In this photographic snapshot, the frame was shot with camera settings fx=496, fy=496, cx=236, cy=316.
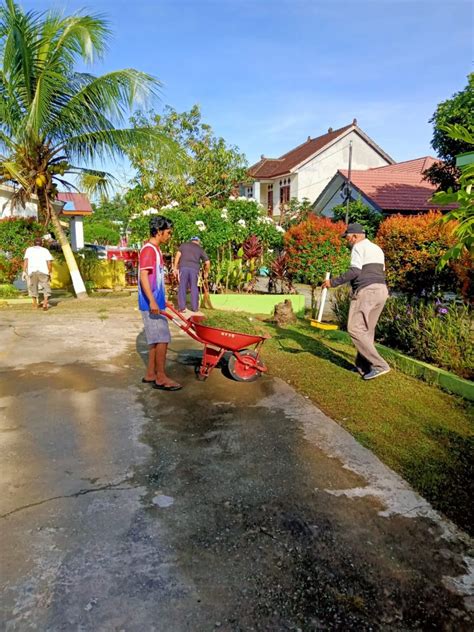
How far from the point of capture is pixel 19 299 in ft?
41.2

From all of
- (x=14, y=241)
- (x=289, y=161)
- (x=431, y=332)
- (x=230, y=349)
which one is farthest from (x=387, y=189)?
(x=230, y=349)

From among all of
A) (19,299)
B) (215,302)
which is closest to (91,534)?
(215,302)

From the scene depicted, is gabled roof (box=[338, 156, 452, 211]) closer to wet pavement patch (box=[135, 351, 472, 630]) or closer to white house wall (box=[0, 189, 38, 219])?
white house wall (box=[0, 189, 38, 219])

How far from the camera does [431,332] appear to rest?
6160mm

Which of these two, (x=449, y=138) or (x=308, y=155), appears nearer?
(x=449, y=138)

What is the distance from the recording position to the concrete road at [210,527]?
2.24 m

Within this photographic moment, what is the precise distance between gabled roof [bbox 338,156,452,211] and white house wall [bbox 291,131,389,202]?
5.25 metres

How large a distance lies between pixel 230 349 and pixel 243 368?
1.14 feet

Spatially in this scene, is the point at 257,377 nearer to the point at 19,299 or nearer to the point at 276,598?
the point at 276,598

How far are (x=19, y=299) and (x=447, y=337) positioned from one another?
10430mm

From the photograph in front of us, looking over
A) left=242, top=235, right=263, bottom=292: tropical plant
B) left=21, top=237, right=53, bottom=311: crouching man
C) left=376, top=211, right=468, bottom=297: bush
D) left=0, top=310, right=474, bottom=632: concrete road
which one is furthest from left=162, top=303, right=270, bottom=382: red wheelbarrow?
left=21, top=237, right=53, bottom=311: crouching man

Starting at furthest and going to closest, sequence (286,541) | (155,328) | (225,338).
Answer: (225,338), (155,328), (286,541)

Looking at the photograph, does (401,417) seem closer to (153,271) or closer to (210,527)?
(210,527)

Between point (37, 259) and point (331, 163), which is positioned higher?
point (331, 163)
